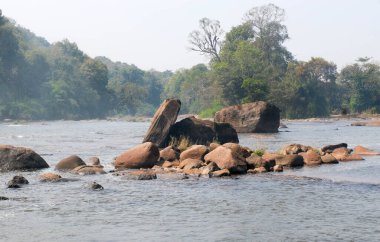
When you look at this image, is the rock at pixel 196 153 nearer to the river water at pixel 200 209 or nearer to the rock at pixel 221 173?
the rock at pixel 221 173

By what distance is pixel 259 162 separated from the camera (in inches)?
1033

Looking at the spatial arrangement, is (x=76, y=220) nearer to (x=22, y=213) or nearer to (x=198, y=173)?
(x=22, y=213)

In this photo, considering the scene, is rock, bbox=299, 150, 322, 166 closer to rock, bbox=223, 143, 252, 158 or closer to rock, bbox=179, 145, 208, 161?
rock, bbox=223, 143, 252, 158

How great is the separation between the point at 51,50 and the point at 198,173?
133m

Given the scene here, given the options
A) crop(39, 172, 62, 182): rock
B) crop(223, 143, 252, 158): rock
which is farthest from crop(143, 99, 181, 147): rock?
crop(39, 172, 62, 182): rock

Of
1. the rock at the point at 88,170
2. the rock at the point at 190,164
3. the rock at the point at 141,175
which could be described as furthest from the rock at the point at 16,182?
the rock at the point at 190,164

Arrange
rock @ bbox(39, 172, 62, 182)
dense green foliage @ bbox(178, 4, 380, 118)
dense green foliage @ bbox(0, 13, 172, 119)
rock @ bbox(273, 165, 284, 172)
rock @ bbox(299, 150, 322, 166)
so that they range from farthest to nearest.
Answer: dense green foliage @ bbox(0, 13, 172, 119), dense green foliage @ bbox(178, 4, 380, 118), rock @ bbox(299, 150, 322, 166), rock @ bbox(273, 165, 284, 172), rock @ bbox(39, 172, 62, 182)

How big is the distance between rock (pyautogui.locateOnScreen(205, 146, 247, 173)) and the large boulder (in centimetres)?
3297

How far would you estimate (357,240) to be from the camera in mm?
13281

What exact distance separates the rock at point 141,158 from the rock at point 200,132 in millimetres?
8965

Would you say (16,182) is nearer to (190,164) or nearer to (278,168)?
(190,164)

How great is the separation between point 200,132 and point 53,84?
10476 centimetres

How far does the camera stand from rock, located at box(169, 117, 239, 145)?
37.7 metres

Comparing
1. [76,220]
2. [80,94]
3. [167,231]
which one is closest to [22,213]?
[76,220]
